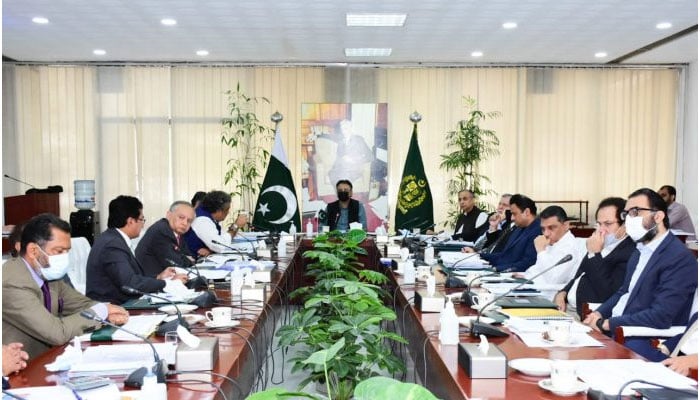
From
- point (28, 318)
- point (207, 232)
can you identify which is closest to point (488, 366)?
point (28, 318)

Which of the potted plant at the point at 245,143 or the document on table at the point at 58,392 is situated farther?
the potted plant at the point at 245,143

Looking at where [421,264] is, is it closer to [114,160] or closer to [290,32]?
[290,32]

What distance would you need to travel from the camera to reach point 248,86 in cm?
963

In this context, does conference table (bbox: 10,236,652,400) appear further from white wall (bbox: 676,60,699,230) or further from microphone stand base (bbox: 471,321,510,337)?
white wall (bbox: 676,60,699,230)

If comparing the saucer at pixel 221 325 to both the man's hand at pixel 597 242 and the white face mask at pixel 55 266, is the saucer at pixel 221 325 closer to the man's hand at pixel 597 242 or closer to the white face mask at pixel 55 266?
the white face mask at pixel 55 266

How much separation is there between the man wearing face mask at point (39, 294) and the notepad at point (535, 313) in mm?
1567

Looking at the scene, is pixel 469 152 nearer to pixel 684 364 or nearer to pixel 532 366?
pixel 684 364

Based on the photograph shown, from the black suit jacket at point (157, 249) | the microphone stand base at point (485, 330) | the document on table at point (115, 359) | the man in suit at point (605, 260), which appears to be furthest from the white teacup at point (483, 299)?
the black suit jacket at point (157, 249)

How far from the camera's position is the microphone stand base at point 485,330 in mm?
2426

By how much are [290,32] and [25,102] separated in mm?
4385

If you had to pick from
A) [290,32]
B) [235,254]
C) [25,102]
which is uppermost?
[290,32]

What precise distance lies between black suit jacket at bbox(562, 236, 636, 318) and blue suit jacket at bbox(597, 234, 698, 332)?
0.56m

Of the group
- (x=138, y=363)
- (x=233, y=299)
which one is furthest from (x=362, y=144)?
(x=138, y=363)

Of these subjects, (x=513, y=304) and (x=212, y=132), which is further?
(x=212, y=132)
